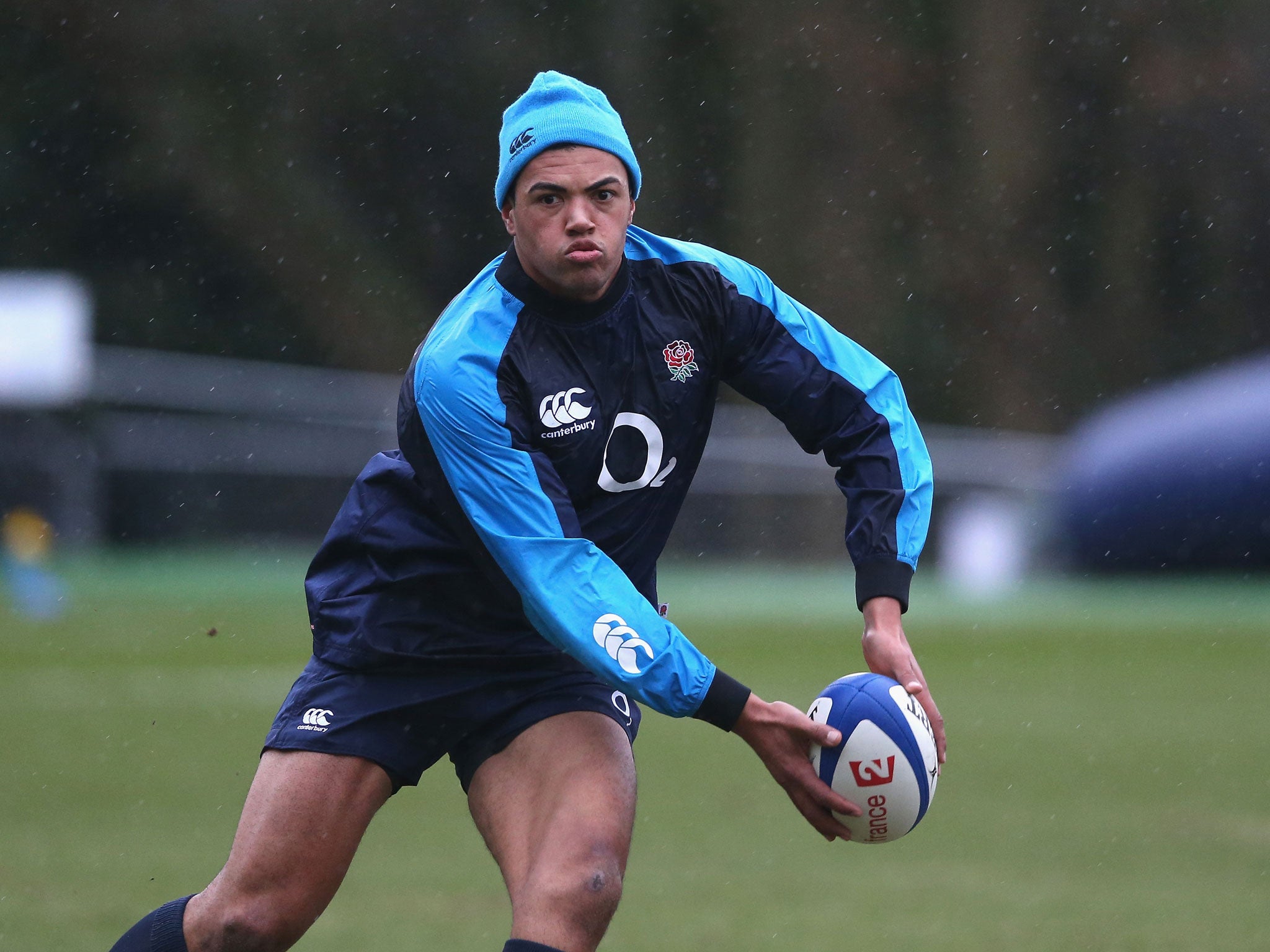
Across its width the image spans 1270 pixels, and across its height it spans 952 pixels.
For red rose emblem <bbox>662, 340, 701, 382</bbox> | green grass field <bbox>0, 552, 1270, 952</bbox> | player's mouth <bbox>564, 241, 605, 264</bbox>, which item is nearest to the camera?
player's mouth <bbox>564, 241, 605, 264</bbox>

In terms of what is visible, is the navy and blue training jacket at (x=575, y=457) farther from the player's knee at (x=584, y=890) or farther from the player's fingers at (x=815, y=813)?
the player's knee at (x=584, y=890)

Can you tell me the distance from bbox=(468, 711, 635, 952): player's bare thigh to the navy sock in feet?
2.23

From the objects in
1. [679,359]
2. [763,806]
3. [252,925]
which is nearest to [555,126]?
[679,359]

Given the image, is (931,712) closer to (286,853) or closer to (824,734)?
(824,734)

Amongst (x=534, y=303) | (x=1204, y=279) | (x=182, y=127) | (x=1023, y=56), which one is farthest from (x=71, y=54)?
(x=534, y=303)

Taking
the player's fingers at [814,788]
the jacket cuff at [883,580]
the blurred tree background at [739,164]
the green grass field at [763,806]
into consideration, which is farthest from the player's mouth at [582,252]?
the blurred tree background at [739,164]

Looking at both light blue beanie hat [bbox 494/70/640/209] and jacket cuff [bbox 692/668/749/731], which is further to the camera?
light blue beanie hat [bbox 494/70/640/209]

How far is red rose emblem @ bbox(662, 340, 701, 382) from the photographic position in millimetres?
4102

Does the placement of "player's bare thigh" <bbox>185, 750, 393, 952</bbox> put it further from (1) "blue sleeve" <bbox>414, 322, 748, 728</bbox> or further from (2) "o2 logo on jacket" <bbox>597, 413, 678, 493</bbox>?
(2) "o2 logo on jacket" <bbox>597, 413, 678, 493</bbox>

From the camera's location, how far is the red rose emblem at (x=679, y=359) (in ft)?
13.5

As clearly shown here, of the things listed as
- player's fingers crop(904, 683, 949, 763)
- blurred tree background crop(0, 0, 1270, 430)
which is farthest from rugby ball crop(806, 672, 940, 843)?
blurred tree background crop(0, 0, 1270, 430)

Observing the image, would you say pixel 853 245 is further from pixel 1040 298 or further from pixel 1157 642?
pixel 1157 642

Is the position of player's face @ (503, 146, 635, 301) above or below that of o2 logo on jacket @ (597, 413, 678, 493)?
above

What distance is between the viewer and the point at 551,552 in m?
3.71
